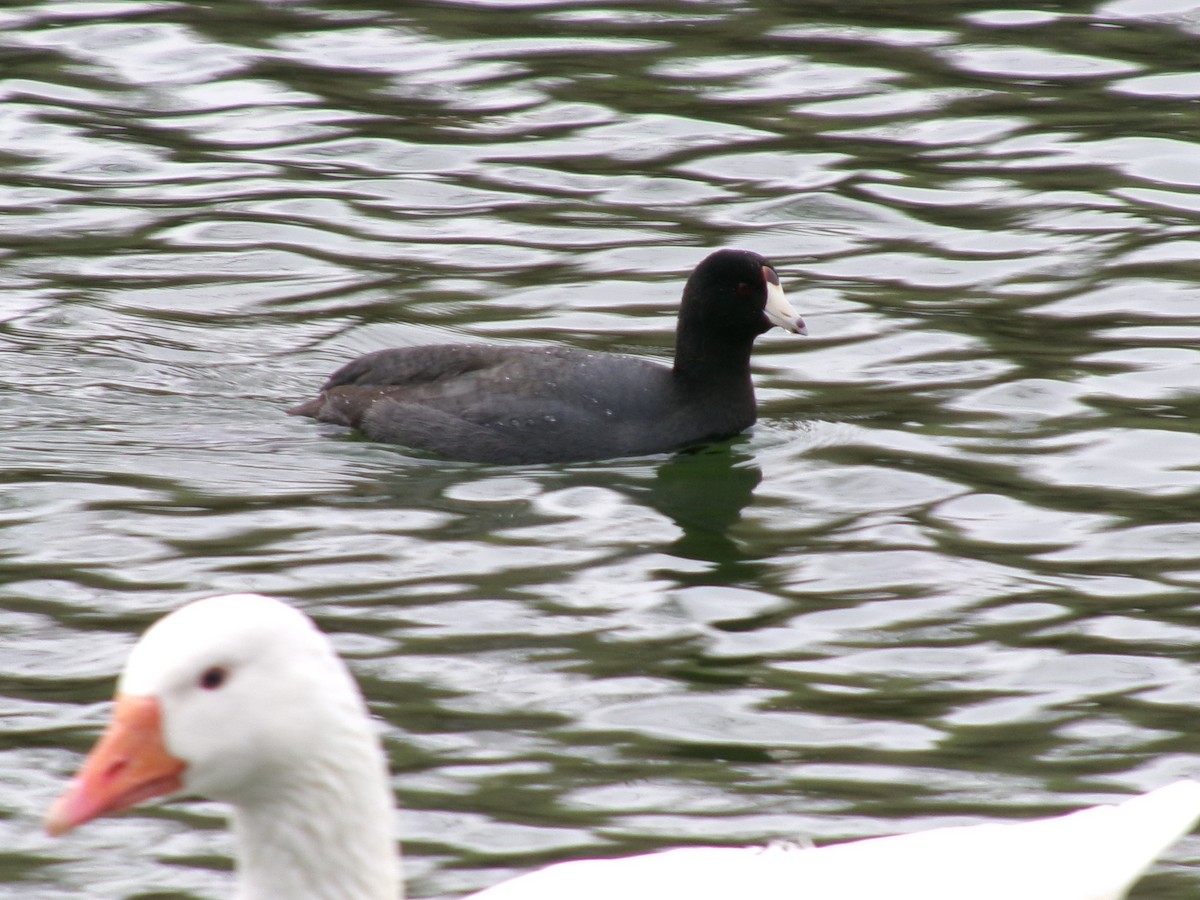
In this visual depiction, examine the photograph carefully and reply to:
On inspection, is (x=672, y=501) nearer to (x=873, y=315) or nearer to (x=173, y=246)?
(x=873, y=315)

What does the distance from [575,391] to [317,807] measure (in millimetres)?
5921

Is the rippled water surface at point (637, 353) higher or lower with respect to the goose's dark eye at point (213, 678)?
lower

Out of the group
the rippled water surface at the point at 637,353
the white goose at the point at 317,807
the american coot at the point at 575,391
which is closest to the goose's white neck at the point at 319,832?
the white goose at the point at 317,807

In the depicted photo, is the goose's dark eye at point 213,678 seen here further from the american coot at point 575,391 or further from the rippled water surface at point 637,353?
the american coot at point 575,391

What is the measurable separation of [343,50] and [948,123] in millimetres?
4375

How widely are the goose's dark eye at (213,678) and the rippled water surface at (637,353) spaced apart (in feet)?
6.49

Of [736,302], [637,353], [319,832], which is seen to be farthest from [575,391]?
[319,832]

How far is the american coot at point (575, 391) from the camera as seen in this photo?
9.84 meters

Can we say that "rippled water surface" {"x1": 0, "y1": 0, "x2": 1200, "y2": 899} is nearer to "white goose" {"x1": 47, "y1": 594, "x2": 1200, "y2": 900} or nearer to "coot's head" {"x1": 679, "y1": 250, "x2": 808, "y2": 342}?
"coot's head" {"x1": 679, "y1": 250, "x2": 808, "y2": 342}

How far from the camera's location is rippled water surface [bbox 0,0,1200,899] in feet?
21.7

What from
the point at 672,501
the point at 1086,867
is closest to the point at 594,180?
the point at 672,501

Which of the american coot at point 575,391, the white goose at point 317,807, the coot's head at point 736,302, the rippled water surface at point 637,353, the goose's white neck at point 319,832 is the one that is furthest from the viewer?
the coot's head at point 736,302

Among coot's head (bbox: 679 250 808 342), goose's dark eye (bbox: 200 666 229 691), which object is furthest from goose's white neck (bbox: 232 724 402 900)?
coot's head (bbox: 679 250 808 342)

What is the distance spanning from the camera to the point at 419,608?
7.85 m
